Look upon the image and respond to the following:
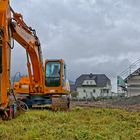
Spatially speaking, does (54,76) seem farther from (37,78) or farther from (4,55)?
(4,55)

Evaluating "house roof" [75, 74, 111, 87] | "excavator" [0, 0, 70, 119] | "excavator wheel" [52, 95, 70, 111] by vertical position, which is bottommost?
"excavator wheel" [52, 95, 70, 111]

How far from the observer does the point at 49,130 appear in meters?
10.7

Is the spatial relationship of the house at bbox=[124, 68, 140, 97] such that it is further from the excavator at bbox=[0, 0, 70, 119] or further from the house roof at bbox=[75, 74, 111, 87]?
the house roof at bbox=[75, 74, 111, 87]

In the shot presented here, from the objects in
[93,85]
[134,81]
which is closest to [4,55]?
[134,81]

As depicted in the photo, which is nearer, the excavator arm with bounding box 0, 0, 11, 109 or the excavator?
the excavator arm with bounding box 0, 0, 11, 109

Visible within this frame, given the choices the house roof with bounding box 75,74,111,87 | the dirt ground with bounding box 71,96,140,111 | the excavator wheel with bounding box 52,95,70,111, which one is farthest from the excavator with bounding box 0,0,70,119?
the house roof with bounding box 75,74,111,87

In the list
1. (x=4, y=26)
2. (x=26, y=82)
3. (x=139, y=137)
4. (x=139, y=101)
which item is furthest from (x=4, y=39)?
(x=139, y=101)

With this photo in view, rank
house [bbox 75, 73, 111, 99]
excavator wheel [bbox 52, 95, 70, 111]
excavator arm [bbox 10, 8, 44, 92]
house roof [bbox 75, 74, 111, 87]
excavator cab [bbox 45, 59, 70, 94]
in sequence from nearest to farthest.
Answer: excavator arm [bbox 10, 8, 44, 92] → excavator wheel [bbox 52, 95, 70, 111] → excavator cab [bbox 45, 59, 70, 94] → house [bbox 75, 73, 111, 99] → house roof [bbox 75, 74, 111, 87]

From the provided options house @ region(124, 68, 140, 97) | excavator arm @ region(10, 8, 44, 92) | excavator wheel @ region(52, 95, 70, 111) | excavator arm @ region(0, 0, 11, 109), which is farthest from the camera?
house @ region(124, 68, 140, 97)

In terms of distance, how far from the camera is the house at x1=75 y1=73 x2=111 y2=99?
105500mm

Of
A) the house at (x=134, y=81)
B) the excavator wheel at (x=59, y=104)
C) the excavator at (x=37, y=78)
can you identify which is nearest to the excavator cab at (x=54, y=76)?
the excavator at (x=37, y=78)

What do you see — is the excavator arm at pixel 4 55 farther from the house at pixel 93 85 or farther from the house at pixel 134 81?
the house at pixel 93 85

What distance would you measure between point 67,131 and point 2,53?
4.48m

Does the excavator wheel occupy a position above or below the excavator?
below
